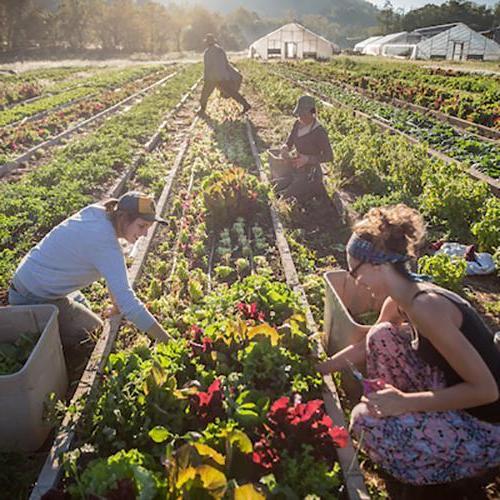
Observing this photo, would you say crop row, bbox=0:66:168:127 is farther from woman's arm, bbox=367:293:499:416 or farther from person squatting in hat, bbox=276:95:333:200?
woman's arm, bbox=367:293:499:416

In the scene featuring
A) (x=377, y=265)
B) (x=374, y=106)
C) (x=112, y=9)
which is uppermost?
(x=112, y=9)

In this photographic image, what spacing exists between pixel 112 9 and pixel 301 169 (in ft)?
241

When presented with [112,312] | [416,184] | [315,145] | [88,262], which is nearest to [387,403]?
[88,262]

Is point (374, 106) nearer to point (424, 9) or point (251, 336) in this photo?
point (251, 336)

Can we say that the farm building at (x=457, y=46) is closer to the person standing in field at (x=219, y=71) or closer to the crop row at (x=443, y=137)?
the crop row at (x=443, y=137)

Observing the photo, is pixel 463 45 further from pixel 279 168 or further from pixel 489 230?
pixel 489 230

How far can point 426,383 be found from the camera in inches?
109

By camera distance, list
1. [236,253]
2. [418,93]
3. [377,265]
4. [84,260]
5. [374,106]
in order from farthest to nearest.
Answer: [418,93] → [374,106] → [236,253] → [84,260] → [377,265]

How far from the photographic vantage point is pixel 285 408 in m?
2.56

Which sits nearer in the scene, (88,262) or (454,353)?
(454,353)

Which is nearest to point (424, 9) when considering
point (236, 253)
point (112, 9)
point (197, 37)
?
point (197, 37)

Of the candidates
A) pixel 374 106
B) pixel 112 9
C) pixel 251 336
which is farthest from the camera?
pixel 112 9

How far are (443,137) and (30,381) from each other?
10706mm

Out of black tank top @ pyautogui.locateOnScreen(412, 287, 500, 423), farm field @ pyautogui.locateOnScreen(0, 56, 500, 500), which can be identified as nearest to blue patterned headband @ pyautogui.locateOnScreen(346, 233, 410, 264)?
black tank top @ pyautogui.locateOnScreen(412, 287, 500, 423)
